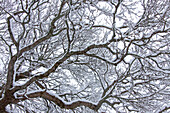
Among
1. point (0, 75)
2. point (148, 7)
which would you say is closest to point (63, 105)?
point (0, 75)

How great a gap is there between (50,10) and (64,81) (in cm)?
253

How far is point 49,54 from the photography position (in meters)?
6.13

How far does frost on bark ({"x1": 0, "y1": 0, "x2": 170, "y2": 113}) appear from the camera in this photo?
3891 mm

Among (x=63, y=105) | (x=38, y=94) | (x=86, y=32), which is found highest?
(x=86, y=32)

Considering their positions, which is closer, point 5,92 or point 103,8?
point 5,92

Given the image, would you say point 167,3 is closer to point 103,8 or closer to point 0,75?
point 103,8

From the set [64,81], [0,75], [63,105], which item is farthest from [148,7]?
[0,75]

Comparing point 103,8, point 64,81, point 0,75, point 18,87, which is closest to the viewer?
point 18,87

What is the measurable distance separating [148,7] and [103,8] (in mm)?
1971

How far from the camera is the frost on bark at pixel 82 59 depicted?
12.8ft

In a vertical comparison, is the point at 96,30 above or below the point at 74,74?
above

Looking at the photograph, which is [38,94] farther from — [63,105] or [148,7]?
[148,7]

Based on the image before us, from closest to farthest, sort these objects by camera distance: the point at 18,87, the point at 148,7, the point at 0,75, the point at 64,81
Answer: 1. the point at 18,87
2. the point at 148,7
3. the point at 0,75
4. the point at 64,81

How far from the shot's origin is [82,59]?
20.9 ft
